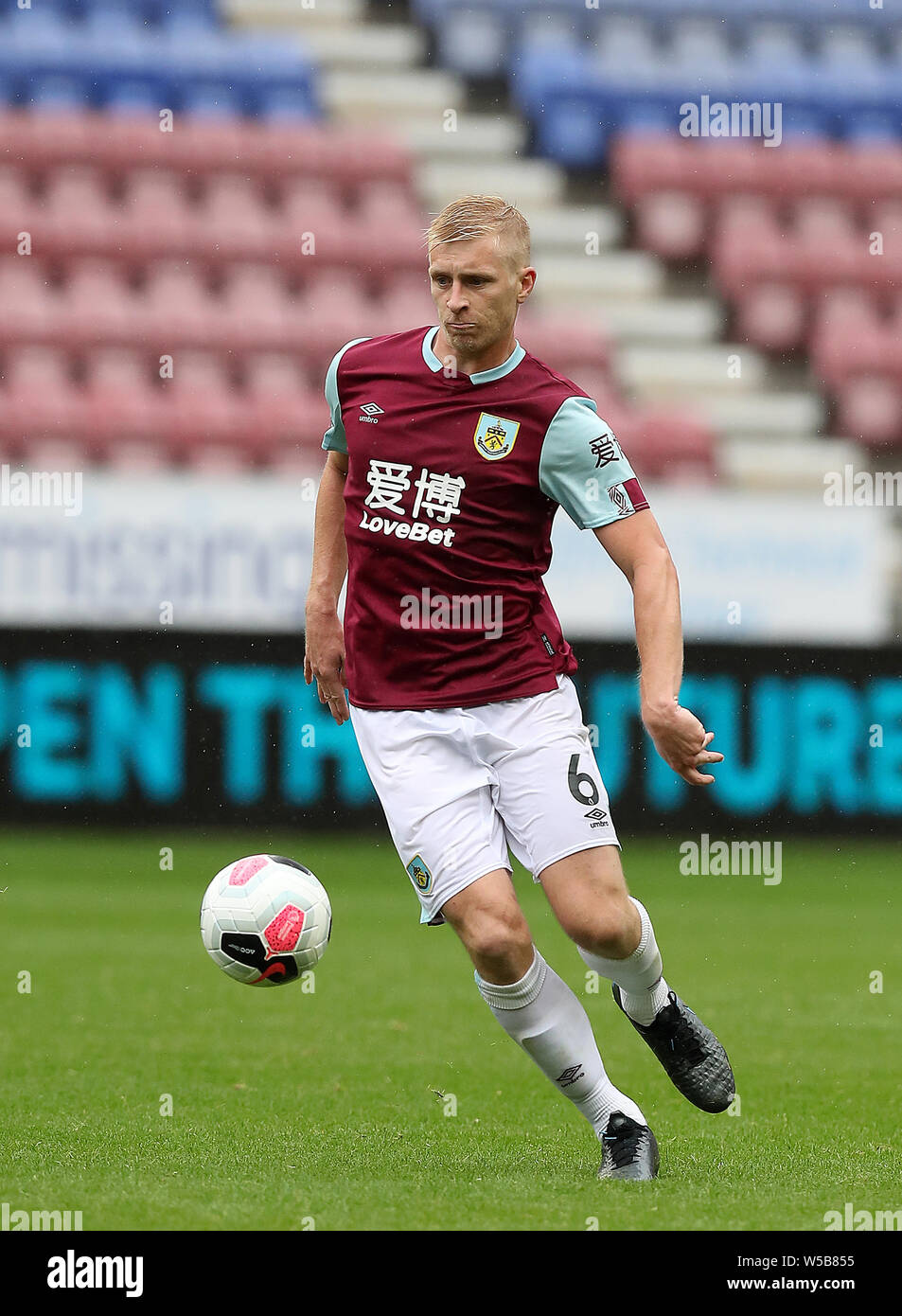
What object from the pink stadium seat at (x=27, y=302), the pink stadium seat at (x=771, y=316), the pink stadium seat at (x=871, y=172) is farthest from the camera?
the pink stadium seat at (x=871, y=172)

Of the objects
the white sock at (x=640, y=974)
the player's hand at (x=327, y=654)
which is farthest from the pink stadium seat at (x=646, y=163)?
the white sock at (x=640, y=974)

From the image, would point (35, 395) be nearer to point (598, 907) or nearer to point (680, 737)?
point (598, 907)

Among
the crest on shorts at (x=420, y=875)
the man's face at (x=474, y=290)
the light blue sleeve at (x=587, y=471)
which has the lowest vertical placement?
the crest on shorts at (x=420, y=875)

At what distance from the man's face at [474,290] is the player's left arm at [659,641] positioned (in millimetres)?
532

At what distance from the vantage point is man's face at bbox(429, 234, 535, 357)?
4156 mm

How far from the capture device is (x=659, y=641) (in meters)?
4.13

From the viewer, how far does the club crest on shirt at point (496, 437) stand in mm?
4305

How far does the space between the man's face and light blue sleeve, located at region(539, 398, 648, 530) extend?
0.85 feet

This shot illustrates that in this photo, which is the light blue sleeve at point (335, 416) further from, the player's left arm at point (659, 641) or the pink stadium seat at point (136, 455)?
the pink stadium seat at point (136, 455)

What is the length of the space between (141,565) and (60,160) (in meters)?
4.90

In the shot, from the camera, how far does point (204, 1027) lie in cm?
657

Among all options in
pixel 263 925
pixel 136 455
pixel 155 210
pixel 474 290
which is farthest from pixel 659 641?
pixel 155 210

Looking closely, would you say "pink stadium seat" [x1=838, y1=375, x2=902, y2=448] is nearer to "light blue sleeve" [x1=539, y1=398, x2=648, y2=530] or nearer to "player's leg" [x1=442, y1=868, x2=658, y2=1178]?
"light blue sleeve" [x1=539, y1=398, x2=648, y2=530]

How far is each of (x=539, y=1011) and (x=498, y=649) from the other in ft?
2.80
